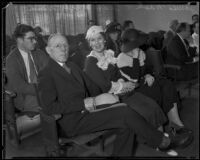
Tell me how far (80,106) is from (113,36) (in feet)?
1.20

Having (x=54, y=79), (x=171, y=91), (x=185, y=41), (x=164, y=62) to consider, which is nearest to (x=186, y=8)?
(x=185, y=41)

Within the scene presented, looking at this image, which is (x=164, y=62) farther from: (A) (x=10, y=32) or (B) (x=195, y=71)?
(A) (x=10, y=32)

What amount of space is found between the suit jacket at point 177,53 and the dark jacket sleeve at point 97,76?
33 centimetres

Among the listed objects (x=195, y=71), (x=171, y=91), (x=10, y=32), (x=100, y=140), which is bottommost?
(x=100, y=140)

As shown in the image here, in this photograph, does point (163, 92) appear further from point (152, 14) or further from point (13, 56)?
point (13, 56)

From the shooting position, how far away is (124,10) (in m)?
1.35

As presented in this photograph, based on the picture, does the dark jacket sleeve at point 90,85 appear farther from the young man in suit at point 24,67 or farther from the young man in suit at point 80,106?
the young man in suit at point 24,67

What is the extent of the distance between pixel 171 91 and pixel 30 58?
0.72 m

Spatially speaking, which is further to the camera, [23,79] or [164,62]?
[164,62]

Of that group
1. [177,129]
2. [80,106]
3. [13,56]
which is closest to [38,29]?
[13,56]

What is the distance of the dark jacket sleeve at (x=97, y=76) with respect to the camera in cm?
139

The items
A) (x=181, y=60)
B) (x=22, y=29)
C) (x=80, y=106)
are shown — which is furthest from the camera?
(x=181, y=60)

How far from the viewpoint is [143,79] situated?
4.78 feet

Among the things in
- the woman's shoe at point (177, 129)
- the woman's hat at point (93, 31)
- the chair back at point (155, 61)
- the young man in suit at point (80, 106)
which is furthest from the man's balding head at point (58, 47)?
the woman's shoe at point (177, 129)
